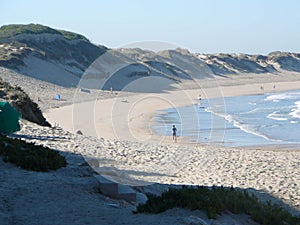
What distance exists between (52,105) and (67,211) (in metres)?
30.0

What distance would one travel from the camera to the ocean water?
22.6m

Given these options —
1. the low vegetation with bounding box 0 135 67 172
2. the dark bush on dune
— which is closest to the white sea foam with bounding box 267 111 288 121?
the dark bush on dune

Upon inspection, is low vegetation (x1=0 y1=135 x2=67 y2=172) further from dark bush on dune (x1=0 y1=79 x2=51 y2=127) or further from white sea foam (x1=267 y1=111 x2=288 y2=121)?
white sea foam (x1=267 y1=111 x2=288 y2=121)

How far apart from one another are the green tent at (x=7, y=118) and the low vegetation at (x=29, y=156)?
2854 mm

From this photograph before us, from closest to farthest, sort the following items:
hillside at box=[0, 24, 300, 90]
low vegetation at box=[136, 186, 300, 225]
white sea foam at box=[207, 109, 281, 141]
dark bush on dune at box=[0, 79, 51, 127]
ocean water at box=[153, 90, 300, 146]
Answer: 1. low vegetation at box=[136, 186, 300, 225]
2. dark bush on dune at box=[0, 79, 51, 127]
3. ocean water at box=[153, 90, 300, 146]
4. white sea foam at box=[207, 109, 281, 141]
5. hillside at box=[0, 24, 300, 90]

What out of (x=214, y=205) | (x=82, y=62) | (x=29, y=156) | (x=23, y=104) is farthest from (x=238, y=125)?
(x=82, y=62)

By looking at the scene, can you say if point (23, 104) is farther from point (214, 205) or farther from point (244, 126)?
point (214, 205)

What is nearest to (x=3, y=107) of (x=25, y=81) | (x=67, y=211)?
(x=67, y=211)

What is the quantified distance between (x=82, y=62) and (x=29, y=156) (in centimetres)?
5843

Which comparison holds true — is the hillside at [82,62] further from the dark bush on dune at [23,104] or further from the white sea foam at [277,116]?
the dark bush on dune at [23,104]

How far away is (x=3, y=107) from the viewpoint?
12711 millimetres

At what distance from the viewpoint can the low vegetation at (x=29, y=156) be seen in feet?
28.8

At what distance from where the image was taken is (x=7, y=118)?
13094mm

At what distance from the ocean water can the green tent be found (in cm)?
706
